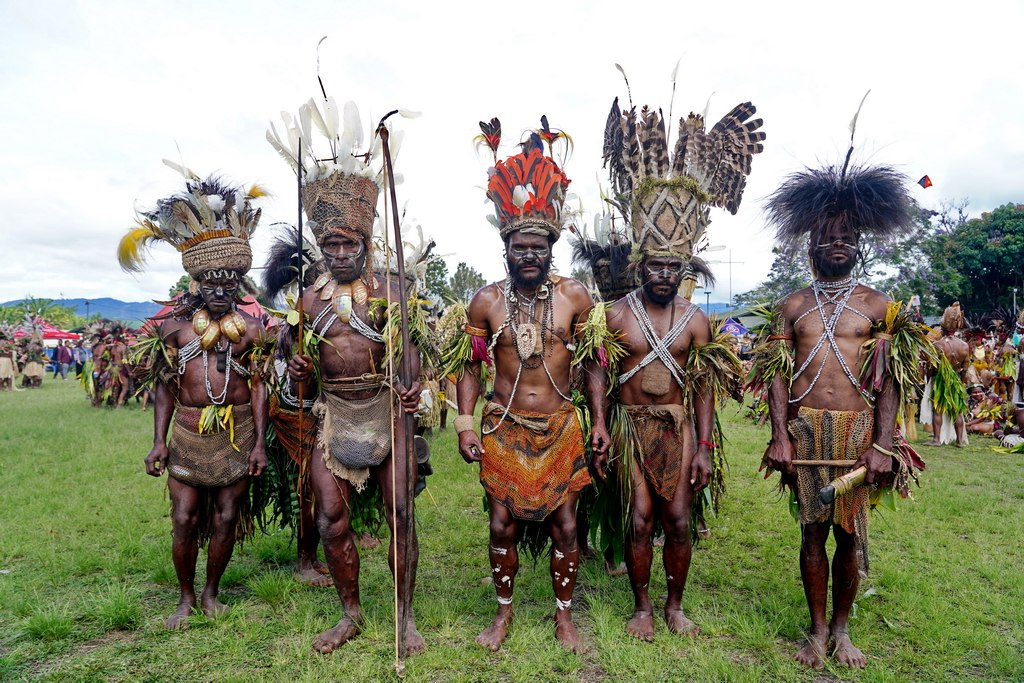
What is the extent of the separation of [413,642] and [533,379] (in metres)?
1.60

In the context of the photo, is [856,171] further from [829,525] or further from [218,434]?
[218,434]

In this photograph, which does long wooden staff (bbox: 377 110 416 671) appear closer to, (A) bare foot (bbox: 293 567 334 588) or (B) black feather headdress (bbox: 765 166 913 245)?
(A) bare foot (bbox: 293 567 334 588)

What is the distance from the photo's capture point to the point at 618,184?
5070mm

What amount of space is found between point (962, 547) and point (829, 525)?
2444mm

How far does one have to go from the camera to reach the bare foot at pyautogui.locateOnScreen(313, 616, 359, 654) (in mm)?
3482

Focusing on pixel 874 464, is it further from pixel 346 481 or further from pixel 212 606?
pixel 212 606

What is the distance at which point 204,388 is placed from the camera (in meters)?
3.87

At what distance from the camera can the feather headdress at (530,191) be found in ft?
12.1

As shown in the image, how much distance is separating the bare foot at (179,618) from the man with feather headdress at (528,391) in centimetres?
177

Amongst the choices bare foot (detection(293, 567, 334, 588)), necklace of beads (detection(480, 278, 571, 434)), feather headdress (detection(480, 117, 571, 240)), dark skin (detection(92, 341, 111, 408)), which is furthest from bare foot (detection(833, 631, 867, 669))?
dark skin (detection(92, 341, 111, 408))

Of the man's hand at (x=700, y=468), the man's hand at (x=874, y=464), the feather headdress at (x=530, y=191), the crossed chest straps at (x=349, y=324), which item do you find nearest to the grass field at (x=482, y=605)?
the man's hand at (x=700, y=468)

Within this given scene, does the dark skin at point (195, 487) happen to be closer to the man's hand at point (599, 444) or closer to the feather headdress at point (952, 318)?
the man's hand at point (599, 444)

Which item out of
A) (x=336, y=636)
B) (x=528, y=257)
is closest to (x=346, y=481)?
(x=336, y=636)

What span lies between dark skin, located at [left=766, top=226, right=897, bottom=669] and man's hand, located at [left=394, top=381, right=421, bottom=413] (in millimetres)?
1988
